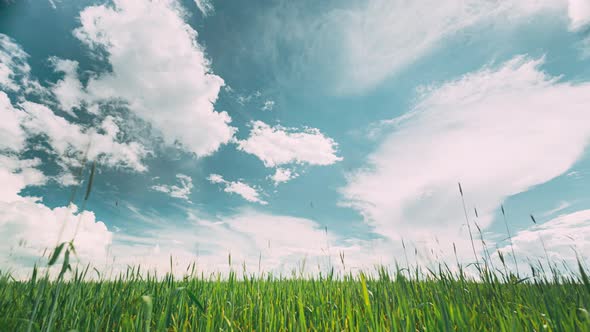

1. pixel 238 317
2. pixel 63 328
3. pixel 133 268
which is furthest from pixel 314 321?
pixel 133 268

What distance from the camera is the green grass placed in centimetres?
243

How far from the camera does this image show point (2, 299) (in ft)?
11.0

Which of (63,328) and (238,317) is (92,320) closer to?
(63,328)

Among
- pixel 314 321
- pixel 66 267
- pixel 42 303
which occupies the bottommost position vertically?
pixel 314 321

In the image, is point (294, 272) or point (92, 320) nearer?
point (92, 320)

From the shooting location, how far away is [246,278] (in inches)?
178

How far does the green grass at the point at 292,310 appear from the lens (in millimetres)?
2434

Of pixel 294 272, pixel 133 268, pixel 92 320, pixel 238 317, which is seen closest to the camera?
pixel 92 320

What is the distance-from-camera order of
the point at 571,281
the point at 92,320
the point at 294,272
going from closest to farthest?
the point at 92,320 < the point at 571,281 < the point at 294,272

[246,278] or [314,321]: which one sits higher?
[246,278]

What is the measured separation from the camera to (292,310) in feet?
9.93

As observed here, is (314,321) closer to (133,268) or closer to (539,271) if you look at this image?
(133,268)

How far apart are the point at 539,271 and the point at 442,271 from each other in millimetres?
1814

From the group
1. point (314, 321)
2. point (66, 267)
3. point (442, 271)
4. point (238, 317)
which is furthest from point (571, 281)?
point (66, 267)
